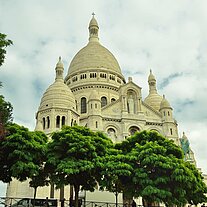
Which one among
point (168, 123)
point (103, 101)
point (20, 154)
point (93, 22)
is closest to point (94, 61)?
point (103, 101)

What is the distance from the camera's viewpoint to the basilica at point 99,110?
133 feet

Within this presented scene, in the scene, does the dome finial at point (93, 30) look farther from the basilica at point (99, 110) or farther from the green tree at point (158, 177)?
the green tree at point (158, 177)

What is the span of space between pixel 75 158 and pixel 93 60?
40226mm

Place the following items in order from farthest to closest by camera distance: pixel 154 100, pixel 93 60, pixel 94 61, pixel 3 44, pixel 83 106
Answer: pixel 93 60, pixel 94 61, pixel 154 100, pixel 83 106, pixel 3 44

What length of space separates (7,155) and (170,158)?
12398 mm

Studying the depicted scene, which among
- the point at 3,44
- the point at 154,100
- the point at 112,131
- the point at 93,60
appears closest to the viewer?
the point at 3,44

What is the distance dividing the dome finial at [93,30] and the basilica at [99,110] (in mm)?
11483

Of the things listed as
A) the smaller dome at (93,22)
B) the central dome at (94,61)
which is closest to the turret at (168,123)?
the central dome at (94,61)

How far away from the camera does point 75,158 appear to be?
22578 mm

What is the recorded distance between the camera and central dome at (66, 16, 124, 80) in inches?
2341

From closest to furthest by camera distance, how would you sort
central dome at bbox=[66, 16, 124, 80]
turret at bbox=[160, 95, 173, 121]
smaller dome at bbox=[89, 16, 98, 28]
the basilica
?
the basilica → turret at bbox=[160, 95, 173, 121] → central dome at bbox=[66, 16, 124, 80] → smaller dome at bbox=[89, 16, 98, 28]

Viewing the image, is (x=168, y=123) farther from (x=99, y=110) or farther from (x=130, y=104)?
(x=99, y=110)

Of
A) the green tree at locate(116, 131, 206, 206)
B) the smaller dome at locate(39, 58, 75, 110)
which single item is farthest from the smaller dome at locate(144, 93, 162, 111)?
the green tree at locate(116, 131, 206, 206)

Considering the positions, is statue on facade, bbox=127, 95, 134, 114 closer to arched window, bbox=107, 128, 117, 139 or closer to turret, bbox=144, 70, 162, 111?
arched window, bbox=107, 128, 117, 139
